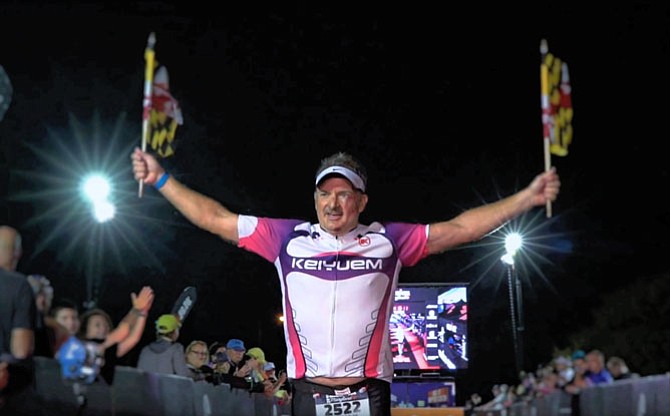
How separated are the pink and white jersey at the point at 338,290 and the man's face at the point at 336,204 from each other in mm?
71

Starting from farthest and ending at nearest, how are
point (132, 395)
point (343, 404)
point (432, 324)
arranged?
point (432, 324)
point (132, 395)
point (343, 404)

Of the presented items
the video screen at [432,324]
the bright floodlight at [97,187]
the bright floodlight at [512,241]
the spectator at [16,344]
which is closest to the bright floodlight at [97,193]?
the bright floodlight at [97,187]

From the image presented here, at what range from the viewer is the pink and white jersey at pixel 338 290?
12.0ft

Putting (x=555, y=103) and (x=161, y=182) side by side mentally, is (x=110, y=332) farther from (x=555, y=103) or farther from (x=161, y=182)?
(x=555, y=103)

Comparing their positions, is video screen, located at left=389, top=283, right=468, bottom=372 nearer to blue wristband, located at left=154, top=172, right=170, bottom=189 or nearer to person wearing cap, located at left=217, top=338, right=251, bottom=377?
person wearing cap, located at left=217, top=338, right=251, bottom=377

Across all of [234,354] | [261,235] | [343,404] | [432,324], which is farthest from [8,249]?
[432,324]

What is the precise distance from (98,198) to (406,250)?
10.5m

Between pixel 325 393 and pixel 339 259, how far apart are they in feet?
2.06

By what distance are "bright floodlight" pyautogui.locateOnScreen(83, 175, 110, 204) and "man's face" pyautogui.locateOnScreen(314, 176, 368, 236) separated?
10.2m

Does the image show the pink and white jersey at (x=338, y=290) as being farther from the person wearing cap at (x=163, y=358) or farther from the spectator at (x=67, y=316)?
the person wearing cap at (x=163, y=358)

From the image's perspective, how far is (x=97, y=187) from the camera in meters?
13.5

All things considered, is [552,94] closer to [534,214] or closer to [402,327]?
[402,327]

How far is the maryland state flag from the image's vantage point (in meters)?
4.93

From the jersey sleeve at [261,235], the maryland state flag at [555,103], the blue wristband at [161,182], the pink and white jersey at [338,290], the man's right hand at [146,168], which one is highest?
the maryland state flag at [555,103]
